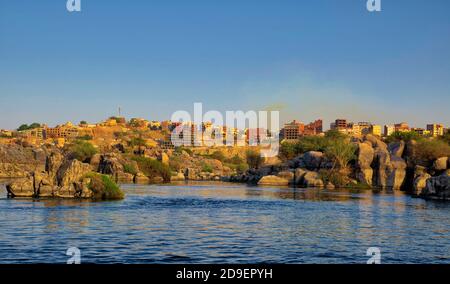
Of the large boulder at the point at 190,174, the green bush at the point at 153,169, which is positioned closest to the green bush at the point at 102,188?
the green bush at the point at 153,169

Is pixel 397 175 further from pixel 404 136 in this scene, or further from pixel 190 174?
pixel 190 174

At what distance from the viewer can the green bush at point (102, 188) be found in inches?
1750

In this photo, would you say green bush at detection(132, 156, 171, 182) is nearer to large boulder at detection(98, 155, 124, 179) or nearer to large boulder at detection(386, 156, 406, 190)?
large boulder at detection(98, 155, 124, 179)

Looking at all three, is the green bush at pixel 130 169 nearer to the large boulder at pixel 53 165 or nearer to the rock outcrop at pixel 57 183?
the large boulder at pixel 53 165

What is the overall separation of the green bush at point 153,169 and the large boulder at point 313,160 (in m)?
24.8

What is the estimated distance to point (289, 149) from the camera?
103000 mm

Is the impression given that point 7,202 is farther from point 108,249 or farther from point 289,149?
point 289,149

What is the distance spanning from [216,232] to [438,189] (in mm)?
32855

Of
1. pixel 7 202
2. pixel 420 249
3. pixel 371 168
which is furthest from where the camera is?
pixel 371 168

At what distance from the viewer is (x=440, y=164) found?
6975 cm

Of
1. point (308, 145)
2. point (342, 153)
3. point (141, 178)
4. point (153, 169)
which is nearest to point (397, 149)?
point (342, 153)
